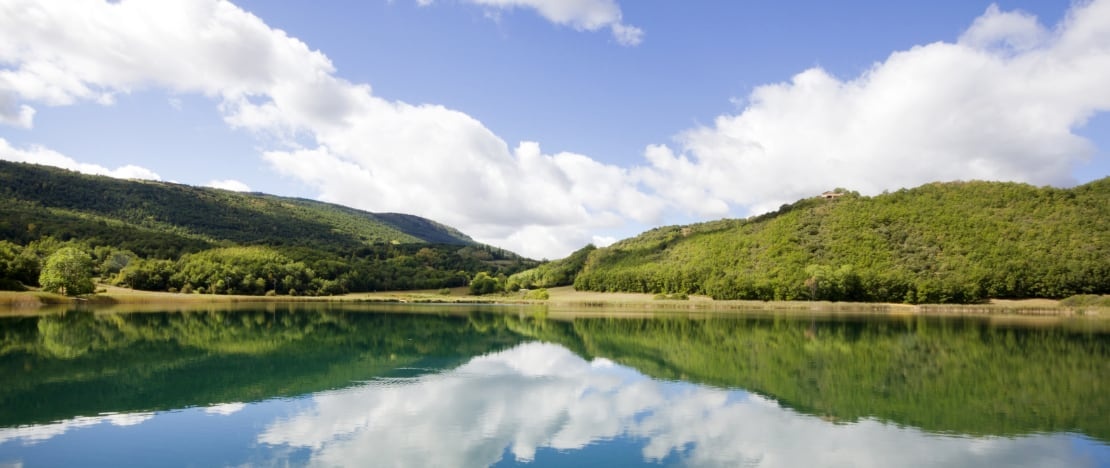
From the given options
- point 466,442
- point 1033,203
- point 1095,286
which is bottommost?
point 466,442

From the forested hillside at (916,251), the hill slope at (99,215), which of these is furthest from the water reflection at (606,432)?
the hill slope at (99,215)

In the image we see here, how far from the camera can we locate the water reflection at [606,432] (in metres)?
14.7

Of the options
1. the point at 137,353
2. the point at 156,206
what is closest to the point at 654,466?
the point at 137,353

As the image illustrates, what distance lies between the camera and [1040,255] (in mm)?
92125

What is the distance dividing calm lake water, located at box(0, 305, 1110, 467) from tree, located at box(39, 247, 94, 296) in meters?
36.9

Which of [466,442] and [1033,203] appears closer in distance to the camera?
[466,442]

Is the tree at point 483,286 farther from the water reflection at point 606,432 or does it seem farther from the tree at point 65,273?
the water reflection at point 606,432

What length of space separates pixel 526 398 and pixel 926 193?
5202 inches

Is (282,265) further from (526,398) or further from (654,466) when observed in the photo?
(654,466)

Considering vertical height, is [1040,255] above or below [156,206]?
below

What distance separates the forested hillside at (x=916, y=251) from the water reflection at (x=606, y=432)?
288ft

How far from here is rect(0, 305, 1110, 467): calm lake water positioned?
14773 mm

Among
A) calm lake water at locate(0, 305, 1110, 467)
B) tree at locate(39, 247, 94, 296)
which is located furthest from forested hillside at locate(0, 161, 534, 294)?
calm lake water at locate(0, 305, 1110, 467)

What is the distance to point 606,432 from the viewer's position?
17.3 metres
